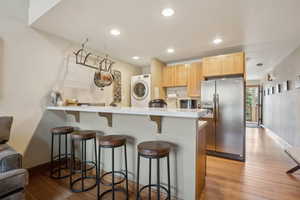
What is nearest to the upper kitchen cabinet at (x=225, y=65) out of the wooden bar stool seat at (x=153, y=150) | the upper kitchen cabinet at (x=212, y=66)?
the upper kitchen cabinet at (x=212, y=66)

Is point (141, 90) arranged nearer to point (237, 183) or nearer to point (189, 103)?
point (189, 103)

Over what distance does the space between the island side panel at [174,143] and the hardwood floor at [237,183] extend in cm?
37

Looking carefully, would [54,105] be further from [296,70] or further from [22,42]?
[296,70]

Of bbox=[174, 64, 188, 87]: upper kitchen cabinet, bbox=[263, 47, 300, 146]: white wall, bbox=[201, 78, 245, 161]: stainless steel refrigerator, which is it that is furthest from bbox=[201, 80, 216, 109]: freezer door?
bbox=[263, 47, 300, 146]: white wall

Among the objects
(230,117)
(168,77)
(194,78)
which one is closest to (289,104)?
(230,117)

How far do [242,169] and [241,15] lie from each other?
246 centimetres

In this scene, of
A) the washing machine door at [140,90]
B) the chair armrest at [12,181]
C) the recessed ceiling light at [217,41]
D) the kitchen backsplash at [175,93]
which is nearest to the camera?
the chair armrest at [12,181]

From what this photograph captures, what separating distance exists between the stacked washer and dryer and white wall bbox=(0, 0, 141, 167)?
2011 millimetres

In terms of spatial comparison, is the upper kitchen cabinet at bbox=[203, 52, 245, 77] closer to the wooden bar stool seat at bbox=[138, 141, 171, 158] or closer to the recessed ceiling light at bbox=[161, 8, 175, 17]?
the recessed ceiling light at bbox=[161, 8, 175, 17]

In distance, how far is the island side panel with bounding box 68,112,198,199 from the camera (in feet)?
5.19

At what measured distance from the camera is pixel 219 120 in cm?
309

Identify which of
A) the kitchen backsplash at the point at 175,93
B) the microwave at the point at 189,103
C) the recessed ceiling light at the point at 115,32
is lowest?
the microwave at the point at 189,103

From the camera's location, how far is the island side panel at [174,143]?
5.19ft

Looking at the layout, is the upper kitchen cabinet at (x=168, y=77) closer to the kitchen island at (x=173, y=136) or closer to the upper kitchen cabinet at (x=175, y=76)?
the upper kitchen cabinet at (x=175, y=76)
